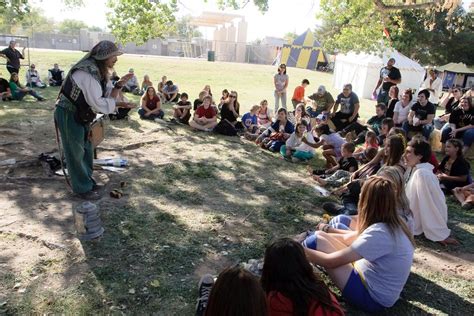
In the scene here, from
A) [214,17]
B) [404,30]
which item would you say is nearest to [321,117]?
[404,30]

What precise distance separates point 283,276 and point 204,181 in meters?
3.90

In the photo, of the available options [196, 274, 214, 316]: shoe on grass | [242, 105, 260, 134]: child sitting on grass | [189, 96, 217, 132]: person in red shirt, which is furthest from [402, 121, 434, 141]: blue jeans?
[196, 274, 214, 316]: shoe on grass

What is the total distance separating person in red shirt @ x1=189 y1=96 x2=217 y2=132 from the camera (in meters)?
9.35

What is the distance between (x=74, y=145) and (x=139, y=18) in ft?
25.5

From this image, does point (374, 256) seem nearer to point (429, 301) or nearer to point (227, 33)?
point (429, 301)

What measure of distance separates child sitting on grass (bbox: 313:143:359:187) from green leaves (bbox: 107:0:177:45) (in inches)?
291

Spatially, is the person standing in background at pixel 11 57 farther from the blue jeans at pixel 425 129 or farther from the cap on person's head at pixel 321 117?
the blue jeans at pixel 425 129

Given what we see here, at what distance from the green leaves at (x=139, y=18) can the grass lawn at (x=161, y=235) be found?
526 cm

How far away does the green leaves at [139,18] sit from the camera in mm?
10828

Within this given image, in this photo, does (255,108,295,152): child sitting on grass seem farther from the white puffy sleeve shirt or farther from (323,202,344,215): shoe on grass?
the white puffy sleeve shirt

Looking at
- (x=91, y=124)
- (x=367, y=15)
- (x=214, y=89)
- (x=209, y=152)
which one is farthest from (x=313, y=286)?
(x=214, y=89)

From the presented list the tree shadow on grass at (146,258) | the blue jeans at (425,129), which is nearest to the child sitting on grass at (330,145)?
the blue jeans at (425,129)

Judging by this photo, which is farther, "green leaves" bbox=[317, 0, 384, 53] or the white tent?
the white tent

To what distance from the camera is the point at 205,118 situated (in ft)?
30.7
